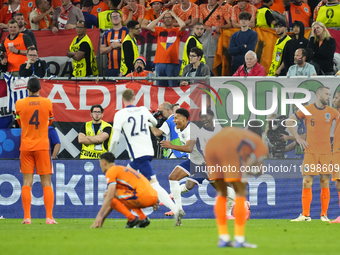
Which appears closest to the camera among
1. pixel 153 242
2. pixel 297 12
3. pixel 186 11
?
pixel 153 242

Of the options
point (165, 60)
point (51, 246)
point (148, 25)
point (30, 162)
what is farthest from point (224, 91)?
point (51, 246)

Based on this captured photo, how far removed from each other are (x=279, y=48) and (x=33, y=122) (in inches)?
263

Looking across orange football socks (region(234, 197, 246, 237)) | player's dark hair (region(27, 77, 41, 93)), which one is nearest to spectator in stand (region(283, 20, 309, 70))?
player's dark hair (region(27, 77, 41, 93))

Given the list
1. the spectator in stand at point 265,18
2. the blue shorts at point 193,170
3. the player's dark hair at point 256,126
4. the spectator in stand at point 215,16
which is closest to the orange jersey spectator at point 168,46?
the spectator in stand at point 215,16

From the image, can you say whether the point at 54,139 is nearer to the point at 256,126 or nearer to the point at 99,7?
the point at 256,126

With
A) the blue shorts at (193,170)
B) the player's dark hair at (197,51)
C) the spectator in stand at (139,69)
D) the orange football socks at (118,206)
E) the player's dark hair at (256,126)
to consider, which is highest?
the player's dark hair at (197,51)

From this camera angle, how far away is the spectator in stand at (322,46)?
1295 cm

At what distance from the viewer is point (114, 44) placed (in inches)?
577

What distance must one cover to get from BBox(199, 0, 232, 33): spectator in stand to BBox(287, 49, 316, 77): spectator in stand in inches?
109

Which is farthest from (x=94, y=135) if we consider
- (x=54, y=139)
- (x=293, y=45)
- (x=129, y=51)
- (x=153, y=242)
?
(x=153, y=242)

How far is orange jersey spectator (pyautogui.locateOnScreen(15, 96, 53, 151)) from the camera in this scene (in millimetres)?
9703

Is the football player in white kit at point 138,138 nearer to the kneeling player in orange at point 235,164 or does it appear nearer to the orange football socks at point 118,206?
the orange football socks at point 118,206

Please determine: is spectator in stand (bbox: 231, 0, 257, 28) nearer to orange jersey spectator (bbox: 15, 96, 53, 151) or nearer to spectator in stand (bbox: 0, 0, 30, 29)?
spectator in stand (bbox: 0, 0, 30, 29)

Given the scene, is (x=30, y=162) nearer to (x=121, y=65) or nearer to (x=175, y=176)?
(x=175, y=176)
